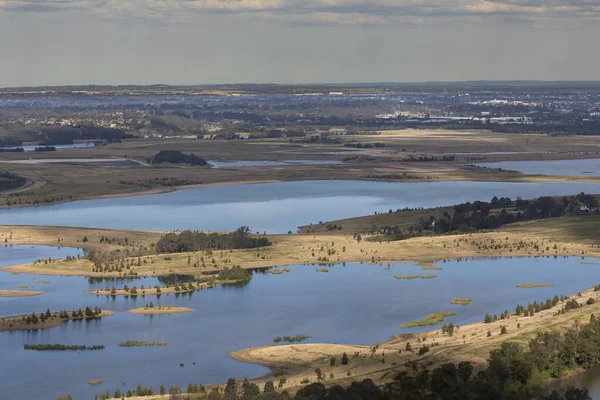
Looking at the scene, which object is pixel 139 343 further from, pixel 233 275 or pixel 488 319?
pixel 233 275

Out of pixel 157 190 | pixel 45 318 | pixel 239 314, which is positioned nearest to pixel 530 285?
pixel 239 314

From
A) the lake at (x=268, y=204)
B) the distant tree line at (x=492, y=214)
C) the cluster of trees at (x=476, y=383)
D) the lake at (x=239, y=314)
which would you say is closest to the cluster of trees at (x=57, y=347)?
the lake at (x=239, y=314)

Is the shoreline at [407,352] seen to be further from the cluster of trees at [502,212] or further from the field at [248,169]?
the field at [248,169]

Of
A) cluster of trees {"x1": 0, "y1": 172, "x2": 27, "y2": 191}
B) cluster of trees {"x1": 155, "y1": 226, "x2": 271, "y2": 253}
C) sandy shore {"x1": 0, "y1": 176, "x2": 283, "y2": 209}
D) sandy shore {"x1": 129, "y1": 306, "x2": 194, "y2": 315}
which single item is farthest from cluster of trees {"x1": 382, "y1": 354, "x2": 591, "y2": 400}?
cluster of trees {"x1": 0, "y1": 172, "x2": 27, "y2": 191}

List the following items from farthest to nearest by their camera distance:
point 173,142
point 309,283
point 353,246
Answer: point 173,142 → point 353,246 → point 309,283

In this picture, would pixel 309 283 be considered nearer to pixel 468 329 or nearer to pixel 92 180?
pixel 468 329

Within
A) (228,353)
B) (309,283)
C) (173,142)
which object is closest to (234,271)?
(309,283)
